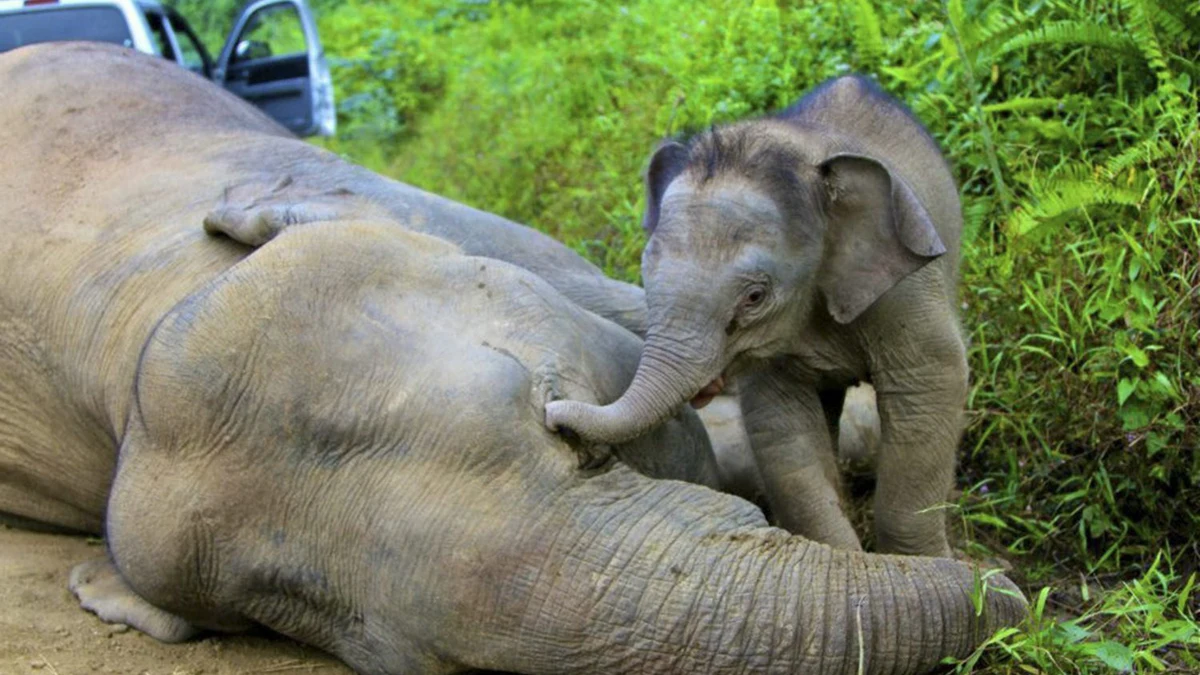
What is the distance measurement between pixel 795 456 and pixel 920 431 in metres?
0.29

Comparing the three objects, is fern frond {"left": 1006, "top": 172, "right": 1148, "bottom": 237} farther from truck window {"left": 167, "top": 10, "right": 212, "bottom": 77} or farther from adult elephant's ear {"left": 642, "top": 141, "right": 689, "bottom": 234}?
truck window {"left": 167, "top": 10, "right": 212, "bottom": 77}

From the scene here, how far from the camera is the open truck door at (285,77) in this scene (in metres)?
9.19

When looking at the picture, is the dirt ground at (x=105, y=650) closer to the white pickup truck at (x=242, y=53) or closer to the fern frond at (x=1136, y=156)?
the fern frond at (x=1136, y=156)

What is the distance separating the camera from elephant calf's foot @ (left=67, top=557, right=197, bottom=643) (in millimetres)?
3570

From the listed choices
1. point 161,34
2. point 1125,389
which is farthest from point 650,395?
point 161,34

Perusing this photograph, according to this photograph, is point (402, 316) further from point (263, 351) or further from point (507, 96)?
point (507, 96)

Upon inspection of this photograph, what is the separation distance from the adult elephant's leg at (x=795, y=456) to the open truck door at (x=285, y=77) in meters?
5.85

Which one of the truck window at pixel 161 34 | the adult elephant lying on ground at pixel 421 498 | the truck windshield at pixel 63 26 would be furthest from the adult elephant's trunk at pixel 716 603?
the truck window at pixel 161 34

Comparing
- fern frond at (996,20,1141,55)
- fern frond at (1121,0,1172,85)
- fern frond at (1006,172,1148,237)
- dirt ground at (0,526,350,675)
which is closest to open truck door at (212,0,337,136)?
fern frond at (996,20,1141,55)

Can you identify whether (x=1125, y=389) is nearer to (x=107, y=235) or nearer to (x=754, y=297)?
(x=754, y=297)

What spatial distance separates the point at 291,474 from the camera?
126 inches

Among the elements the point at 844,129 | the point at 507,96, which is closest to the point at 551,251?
the point at 844,129

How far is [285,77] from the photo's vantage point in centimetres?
958

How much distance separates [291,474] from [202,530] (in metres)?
0.22
